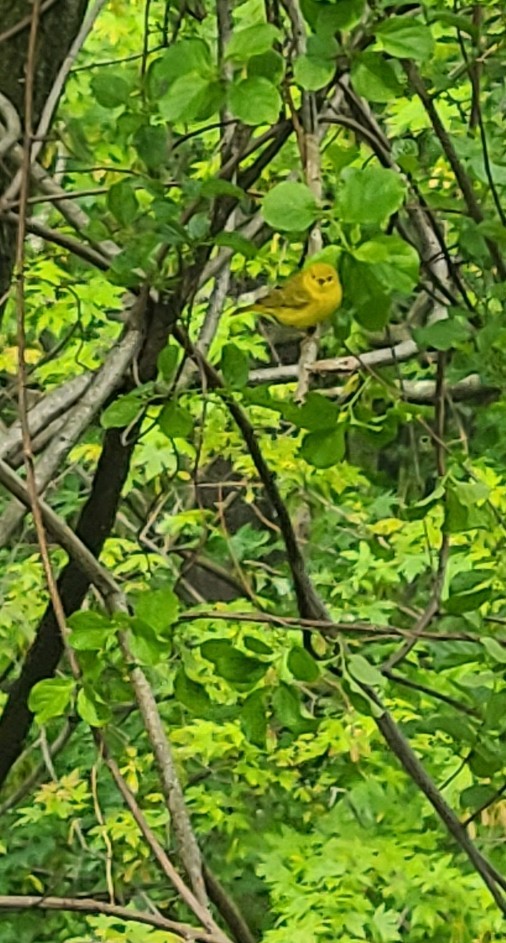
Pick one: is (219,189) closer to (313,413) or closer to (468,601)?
(313,413)

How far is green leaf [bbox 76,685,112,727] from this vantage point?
25.8 inches

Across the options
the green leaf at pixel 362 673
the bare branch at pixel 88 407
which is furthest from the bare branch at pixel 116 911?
the bare branch at pixel 88 407

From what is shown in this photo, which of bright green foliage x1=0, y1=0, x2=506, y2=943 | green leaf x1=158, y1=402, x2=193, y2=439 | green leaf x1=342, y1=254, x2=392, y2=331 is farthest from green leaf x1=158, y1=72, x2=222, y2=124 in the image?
green leaf x1=158, y1=402, x2=193, y2=439

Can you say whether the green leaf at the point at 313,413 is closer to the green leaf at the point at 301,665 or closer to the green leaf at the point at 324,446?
the green leaf at the point at 324,446

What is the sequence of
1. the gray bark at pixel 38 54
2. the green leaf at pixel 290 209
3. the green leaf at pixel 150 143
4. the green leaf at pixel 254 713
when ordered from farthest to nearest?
the gray bark at pixel 38 54, the green leaf at pixel 150 143, the green leaf at pixel 254 713, the green leaf at pixel 290 209

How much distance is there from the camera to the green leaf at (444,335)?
0.85m

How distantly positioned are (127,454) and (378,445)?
0.60 meters

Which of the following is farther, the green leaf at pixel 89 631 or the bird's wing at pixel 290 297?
the bird's wing at pixel 290 297

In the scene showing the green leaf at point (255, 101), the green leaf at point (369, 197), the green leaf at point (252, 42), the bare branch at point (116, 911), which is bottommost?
the bare branch at point (116, 911)

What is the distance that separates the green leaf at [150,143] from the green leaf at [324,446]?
27cm

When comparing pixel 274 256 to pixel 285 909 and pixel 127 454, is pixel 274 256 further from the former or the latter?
pixel 285 909

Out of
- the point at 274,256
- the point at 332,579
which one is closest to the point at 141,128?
the point at 274,256

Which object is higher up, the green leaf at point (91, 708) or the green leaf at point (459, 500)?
the green leaf at point (459, 500)

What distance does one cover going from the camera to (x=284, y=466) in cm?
196
